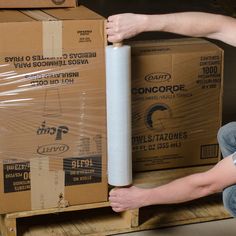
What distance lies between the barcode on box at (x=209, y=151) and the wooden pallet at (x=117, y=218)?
0.05 metres

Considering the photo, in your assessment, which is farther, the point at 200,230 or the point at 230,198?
the point at 200,230

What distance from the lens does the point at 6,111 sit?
2008mm

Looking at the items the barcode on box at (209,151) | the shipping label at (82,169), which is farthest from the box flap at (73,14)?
the barcode on box at (209,151)

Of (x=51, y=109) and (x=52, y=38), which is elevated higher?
(x=52, y=38)

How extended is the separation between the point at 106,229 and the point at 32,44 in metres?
0.77

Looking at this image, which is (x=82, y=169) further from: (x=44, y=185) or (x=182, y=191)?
(x=182, y=191)

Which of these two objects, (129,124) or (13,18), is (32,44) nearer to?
(13,18)

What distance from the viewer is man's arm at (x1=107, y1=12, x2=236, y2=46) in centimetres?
191

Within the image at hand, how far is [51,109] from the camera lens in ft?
6.73

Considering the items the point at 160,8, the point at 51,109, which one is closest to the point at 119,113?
Answer: the point at 51,109

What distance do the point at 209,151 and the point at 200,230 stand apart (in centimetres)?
31

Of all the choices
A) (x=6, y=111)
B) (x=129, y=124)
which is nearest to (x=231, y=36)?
(x=129, y=124)

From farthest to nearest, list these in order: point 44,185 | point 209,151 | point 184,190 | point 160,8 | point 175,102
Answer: point 160,8 < point 209,151 < point 175,102 < point 44,185 < point 184,190

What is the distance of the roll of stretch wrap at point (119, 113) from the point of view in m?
1.97
